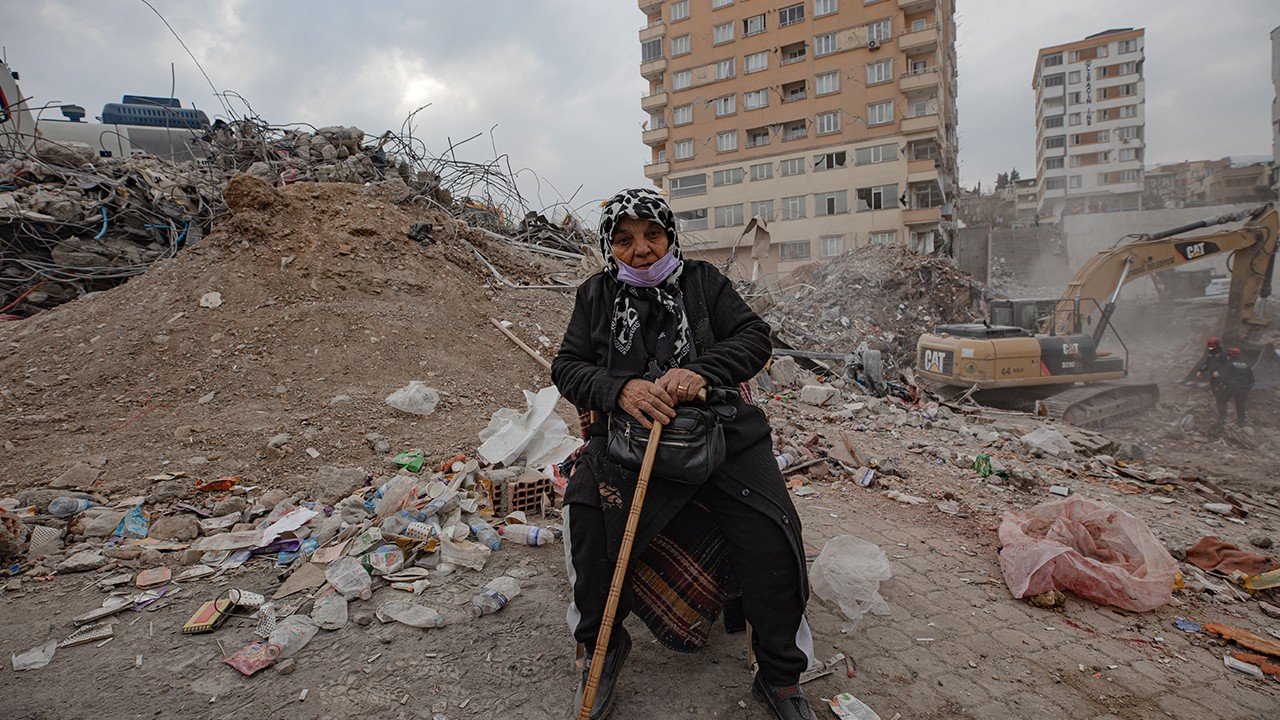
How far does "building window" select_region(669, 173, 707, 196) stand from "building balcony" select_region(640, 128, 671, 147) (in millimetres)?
2696

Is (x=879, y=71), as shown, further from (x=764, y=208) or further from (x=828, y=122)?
(x=764, y=208)

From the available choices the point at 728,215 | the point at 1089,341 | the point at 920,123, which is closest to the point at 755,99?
the point at 728,215

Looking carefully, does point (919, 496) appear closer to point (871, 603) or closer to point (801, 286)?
point (871, 603)

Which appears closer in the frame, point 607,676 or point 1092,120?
point 607,676

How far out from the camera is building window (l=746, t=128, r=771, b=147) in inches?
1249

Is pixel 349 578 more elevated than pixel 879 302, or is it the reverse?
pixel 349 578

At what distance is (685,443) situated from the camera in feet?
5.66

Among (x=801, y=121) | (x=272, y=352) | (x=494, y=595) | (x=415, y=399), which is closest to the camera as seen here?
(x=494, y=595)

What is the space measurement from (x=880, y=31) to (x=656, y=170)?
13.4 m

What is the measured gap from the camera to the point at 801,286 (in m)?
17.2

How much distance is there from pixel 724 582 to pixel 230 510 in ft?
9.49

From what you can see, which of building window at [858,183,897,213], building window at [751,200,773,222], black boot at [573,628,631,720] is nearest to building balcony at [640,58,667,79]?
building window at [751,200,773,222]

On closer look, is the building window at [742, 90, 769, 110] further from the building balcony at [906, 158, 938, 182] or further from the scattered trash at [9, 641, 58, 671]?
the scattered trash at [9, 641, 58, 671]

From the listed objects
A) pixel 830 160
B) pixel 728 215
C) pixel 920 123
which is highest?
pixel 920 123
